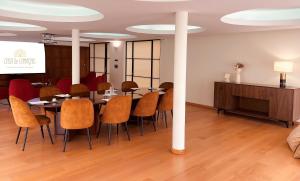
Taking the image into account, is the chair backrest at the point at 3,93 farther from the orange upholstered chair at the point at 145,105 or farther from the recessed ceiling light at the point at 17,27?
the orange upholstered chair at the point at 145,105

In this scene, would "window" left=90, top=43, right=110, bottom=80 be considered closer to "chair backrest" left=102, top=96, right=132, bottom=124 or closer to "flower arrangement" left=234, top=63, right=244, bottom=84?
"flower arrangement" left=234, top=63, right=244, bottom=84

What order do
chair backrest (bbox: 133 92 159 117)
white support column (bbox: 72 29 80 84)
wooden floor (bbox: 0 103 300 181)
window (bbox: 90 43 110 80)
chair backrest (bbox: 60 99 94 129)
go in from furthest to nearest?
window (bbox: 90 43 110 80)
white support column (bbox: 72 29 80 84)
chair backrest (bbox: 133 92 159 117)
chair backrest (bbox: 60 99 94 129)
wooden floor (bbox: 0 103 300 181)

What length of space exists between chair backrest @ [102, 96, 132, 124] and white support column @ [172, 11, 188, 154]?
3.03 ft

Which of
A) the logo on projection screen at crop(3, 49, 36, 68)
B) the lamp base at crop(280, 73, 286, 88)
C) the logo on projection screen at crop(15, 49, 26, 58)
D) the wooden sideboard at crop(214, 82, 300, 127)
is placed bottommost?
the wooden sideboard at crop(214, 82, 300, 127)

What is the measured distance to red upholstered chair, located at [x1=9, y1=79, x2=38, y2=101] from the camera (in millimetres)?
7055

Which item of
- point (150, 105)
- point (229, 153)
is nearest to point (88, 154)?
point (150, 105)

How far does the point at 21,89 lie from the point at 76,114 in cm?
381

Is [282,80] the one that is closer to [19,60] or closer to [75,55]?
[75,55]

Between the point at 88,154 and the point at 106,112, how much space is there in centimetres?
78

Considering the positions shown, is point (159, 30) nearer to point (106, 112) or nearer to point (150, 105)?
point (150, 105)

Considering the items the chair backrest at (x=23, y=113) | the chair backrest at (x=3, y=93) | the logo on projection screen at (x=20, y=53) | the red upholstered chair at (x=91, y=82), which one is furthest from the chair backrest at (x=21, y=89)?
the logo on projection screen at (x=20, y=53)

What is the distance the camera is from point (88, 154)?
421 cm

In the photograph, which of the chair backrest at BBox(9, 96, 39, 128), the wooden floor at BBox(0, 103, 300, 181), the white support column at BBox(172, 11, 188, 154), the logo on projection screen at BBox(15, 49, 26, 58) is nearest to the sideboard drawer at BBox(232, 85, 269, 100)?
the wooden floor at BBox(0, 103, 300, 181)

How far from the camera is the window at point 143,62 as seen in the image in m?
9.95
